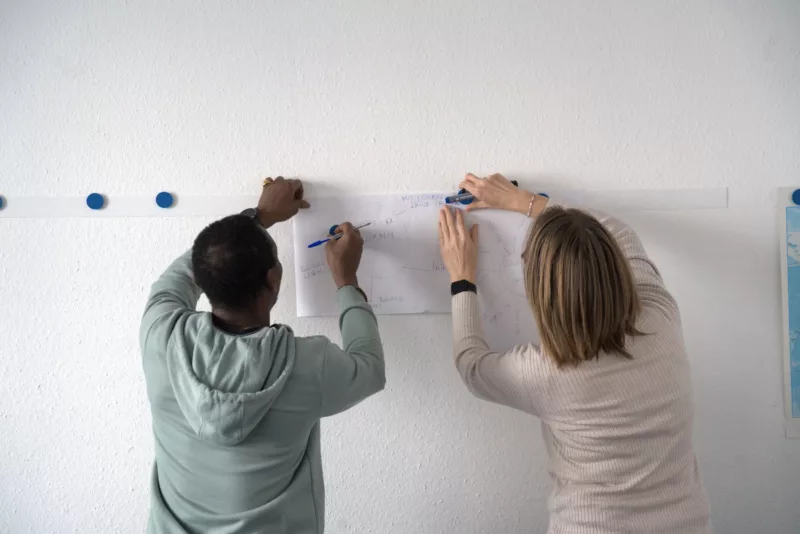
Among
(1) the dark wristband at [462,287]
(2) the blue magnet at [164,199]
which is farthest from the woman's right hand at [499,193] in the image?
(2) the blue magnet at [164,199]

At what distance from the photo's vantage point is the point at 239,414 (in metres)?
0.89

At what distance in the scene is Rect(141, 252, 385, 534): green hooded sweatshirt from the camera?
91 cm

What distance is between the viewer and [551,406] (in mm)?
1064

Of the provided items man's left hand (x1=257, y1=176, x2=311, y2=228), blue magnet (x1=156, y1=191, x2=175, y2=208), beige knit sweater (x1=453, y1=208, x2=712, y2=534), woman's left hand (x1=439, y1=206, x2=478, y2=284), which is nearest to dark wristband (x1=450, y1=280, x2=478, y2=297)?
woman's left hand (x1=439, y1=206, x2=478, y2=284)

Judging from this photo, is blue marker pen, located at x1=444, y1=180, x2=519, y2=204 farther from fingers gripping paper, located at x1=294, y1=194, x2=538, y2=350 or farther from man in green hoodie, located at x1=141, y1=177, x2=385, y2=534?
man in green hoodie, located at x1=141, y1=177, x2=385, y2=534

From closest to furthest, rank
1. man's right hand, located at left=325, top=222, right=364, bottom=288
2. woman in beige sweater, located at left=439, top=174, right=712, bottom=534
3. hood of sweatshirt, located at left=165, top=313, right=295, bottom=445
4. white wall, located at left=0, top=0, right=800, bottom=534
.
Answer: hood of sweatshirt, located at left=165, top=313, right=295, bottom=445 < woman in beige sweater, located at left=439, top=174, right=712, bottom=534 < man's right hand, located at left=325, top=222, right=364, bottom=288 < white wall, located at left=0, top=0, right=800, bottom=534

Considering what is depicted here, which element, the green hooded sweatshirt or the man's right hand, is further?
the man's right hand

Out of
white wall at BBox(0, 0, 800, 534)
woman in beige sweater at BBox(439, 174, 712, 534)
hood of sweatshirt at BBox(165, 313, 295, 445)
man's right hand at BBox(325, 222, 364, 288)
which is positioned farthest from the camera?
white wall at BBox(0, 0, 800, 534)

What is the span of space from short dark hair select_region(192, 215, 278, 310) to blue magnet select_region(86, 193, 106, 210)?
2.02 ft

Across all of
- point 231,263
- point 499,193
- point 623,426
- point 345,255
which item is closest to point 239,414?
point 231,263

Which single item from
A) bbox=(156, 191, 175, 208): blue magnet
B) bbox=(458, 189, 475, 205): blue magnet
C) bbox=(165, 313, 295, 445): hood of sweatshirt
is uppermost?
bbox=(156, 191, 175, 208): blue magnet

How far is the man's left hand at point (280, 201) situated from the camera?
51.7 inches

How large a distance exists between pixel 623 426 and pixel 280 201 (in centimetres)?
99

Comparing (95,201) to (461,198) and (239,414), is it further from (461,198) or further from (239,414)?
(461,198)
